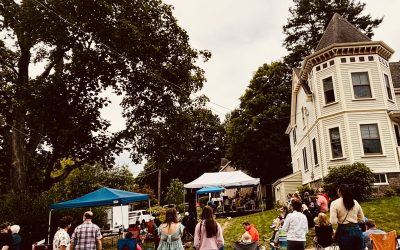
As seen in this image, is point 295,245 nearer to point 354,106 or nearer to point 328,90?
point 354,106

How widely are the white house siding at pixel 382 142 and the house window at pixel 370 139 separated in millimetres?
218

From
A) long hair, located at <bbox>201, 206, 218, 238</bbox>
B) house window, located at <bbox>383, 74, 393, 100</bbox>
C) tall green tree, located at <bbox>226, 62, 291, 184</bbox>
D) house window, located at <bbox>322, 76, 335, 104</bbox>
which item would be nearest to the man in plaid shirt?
long hair, located at <bbox>201, 206, 218, 238</bbox>

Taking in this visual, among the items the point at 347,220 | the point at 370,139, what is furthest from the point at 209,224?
the point at 370,139

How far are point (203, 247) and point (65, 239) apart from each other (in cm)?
361

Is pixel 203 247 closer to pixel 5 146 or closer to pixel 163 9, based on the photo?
pixel 163 9

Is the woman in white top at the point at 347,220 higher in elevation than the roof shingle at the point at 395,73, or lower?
lower

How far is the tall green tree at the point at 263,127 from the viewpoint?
36562mm

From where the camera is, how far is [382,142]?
2114 cm

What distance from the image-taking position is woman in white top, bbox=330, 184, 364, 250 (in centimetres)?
594

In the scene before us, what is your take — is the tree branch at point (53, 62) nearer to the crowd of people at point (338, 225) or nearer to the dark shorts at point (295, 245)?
the crowd of people at point (338, 225)

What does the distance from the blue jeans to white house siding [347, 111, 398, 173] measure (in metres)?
16.4

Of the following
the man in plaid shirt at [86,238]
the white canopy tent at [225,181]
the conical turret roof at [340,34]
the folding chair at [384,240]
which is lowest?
the folding chair at [384,240]

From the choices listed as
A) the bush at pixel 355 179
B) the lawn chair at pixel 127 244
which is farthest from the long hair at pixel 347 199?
the bush at pixel 355 179

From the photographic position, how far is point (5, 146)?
2012 centimetres
